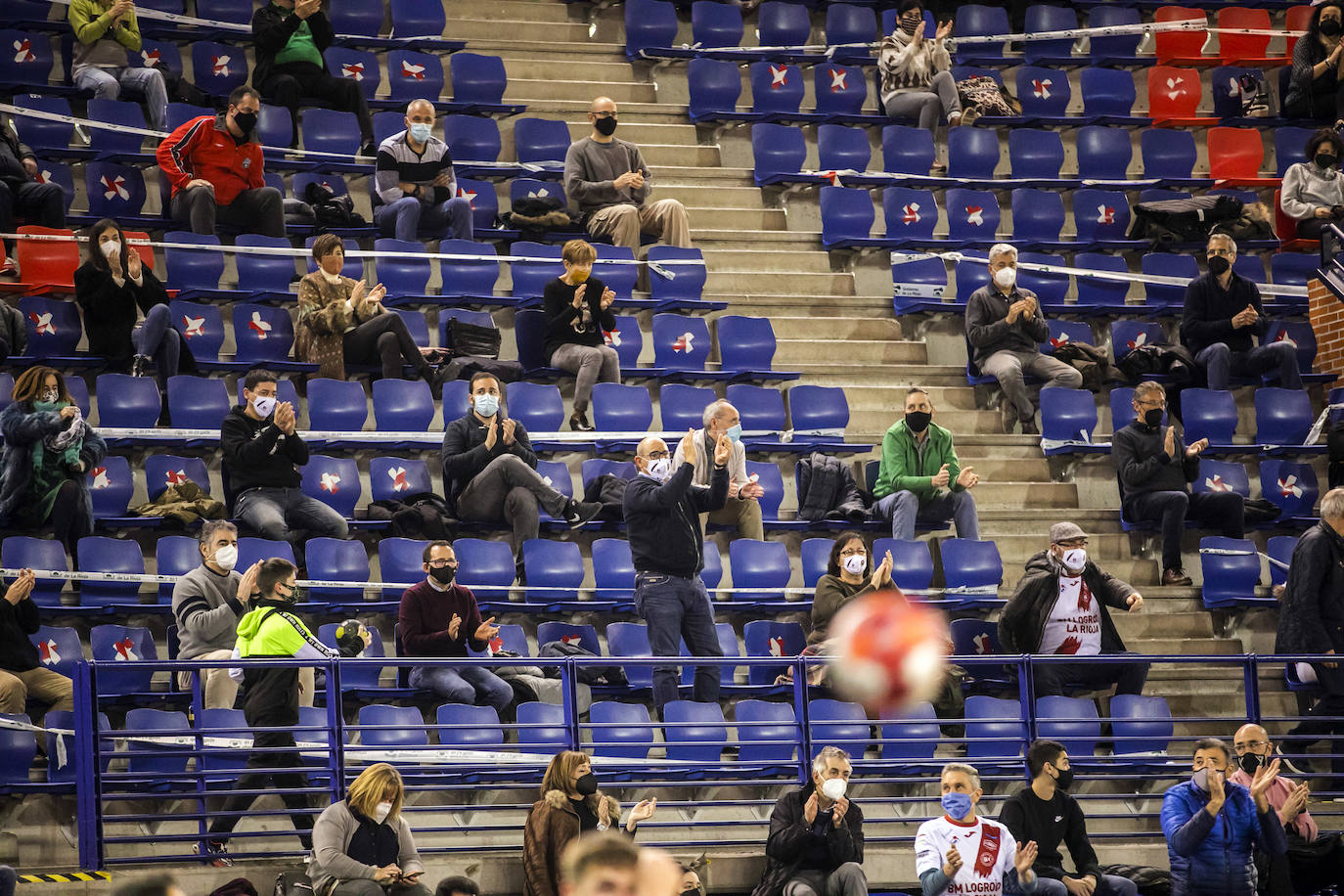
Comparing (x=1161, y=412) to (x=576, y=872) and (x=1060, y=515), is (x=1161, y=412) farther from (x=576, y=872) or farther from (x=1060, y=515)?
(x=576, y=872)

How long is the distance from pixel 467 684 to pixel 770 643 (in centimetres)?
219

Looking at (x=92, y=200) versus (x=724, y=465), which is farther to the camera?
(x=92, y=200)

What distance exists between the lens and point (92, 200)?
13695mm

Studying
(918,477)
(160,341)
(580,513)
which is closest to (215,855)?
(580,513)

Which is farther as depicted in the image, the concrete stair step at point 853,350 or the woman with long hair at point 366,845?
the concrete stair step at point 853,350

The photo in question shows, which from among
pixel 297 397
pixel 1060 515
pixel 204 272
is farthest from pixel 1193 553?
pixel 204 272

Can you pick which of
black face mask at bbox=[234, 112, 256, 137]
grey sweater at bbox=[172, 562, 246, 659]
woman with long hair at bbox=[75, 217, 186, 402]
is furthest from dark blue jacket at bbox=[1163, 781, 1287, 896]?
black face mask at bbox=[234, 112, 256, 137]

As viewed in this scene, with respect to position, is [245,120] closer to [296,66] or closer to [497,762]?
[296,66]

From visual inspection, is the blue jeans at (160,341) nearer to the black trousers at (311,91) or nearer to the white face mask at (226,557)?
the white face mask at (226,557)

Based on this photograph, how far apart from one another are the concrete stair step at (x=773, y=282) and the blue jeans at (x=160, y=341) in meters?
4.48

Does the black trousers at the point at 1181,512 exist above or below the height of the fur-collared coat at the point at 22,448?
below

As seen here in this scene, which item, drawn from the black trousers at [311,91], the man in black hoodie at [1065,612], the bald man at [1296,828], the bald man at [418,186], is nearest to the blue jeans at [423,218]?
the bald man at [418,186]

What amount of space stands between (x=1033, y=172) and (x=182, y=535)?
343 inches

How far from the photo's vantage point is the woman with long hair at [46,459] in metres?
10.9
